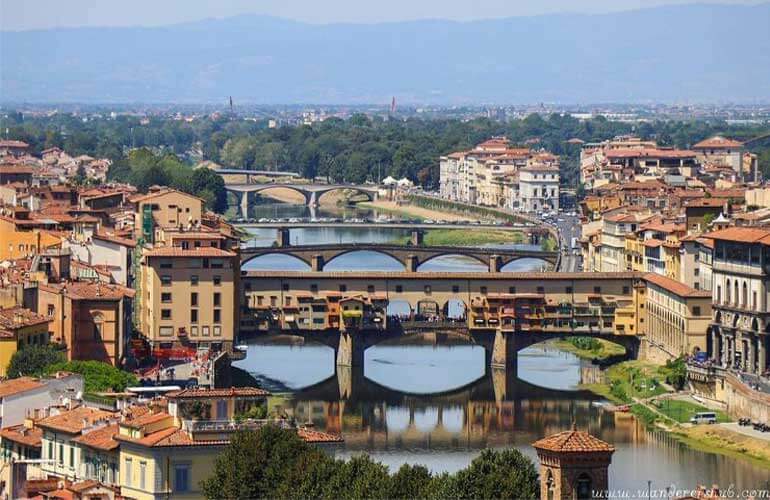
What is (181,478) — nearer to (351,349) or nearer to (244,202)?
(351,349)

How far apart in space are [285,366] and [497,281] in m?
5.45

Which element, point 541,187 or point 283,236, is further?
point 541,187

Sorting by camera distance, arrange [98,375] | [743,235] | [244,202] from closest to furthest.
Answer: [98,375]
[743,235]
[244,202]

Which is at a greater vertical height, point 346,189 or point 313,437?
point 313,437

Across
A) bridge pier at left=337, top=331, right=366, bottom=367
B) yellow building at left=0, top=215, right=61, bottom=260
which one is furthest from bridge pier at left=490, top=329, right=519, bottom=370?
yellow building at left=0, top=215, right=61, bottom=260

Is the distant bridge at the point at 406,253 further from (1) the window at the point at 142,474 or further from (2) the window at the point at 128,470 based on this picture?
(1) the window at the point at 142,474

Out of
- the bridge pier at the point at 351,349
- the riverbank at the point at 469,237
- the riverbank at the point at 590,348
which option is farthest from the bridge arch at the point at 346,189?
the bridge pier at the point at 351,349

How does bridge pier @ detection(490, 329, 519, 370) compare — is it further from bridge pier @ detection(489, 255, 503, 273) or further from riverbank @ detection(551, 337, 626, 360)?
bridge pier @ detection(489, 255, 503, 273)

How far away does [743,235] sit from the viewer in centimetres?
4678

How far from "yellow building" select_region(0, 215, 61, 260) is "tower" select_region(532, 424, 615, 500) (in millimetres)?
33689

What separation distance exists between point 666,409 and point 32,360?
1142 cm

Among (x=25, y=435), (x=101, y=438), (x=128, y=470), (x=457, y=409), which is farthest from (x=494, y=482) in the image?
(x=457, y=409)

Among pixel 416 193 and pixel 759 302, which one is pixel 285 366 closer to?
pixel 759 302

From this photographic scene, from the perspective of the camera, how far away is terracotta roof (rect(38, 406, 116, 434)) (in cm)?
2417
